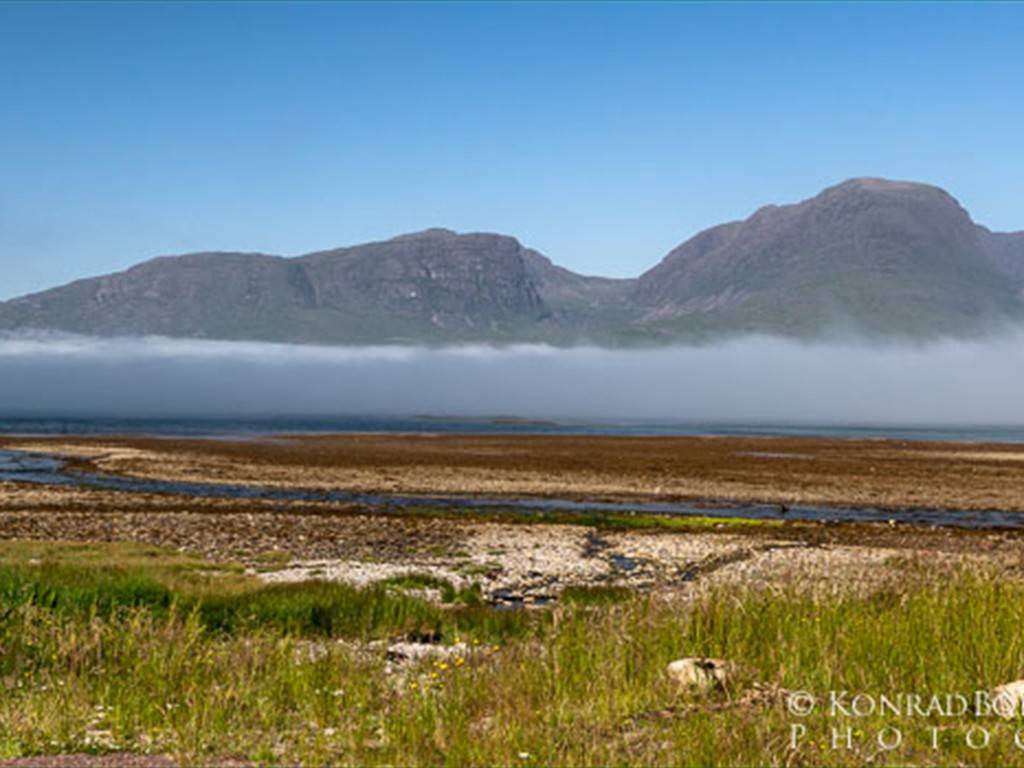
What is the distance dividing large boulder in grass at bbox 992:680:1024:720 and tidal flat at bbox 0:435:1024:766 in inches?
8.1

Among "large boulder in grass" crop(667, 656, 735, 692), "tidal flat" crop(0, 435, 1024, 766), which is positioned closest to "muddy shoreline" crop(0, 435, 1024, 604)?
"tidal flat" crop(0, 435, 1024, 766)

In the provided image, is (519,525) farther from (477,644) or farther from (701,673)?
(701,673)

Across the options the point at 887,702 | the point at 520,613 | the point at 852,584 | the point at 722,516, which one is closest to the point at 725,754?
the point at 887,702

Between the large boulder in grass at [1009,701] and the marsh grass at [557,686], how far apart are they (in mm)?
280

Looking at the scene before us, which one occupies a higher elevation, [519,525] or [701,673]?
[701,673]

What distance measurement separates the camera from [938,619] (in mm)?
13414

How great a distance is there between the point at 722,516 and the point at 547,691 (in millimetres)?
43518

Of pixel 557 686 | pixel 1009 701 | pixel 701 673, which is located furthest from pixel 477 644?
pixel 1009 701

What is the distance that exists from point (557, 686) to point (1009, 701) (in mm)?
4919

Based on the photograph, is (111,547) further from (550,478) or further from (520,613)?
(550,478)

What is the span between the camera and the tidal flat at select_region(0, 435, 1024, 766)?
9359mm

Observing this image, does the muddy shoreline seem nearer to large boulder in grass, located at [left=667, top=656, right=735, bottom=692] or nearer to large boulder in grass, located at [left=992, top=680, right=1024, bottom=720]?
large boulder in grass, located at [left=667, top=656, right=735, bottom=692]

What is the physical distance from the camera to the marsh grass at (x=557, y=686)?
9.10 metres

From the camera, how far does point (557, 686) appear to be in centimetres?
1112
